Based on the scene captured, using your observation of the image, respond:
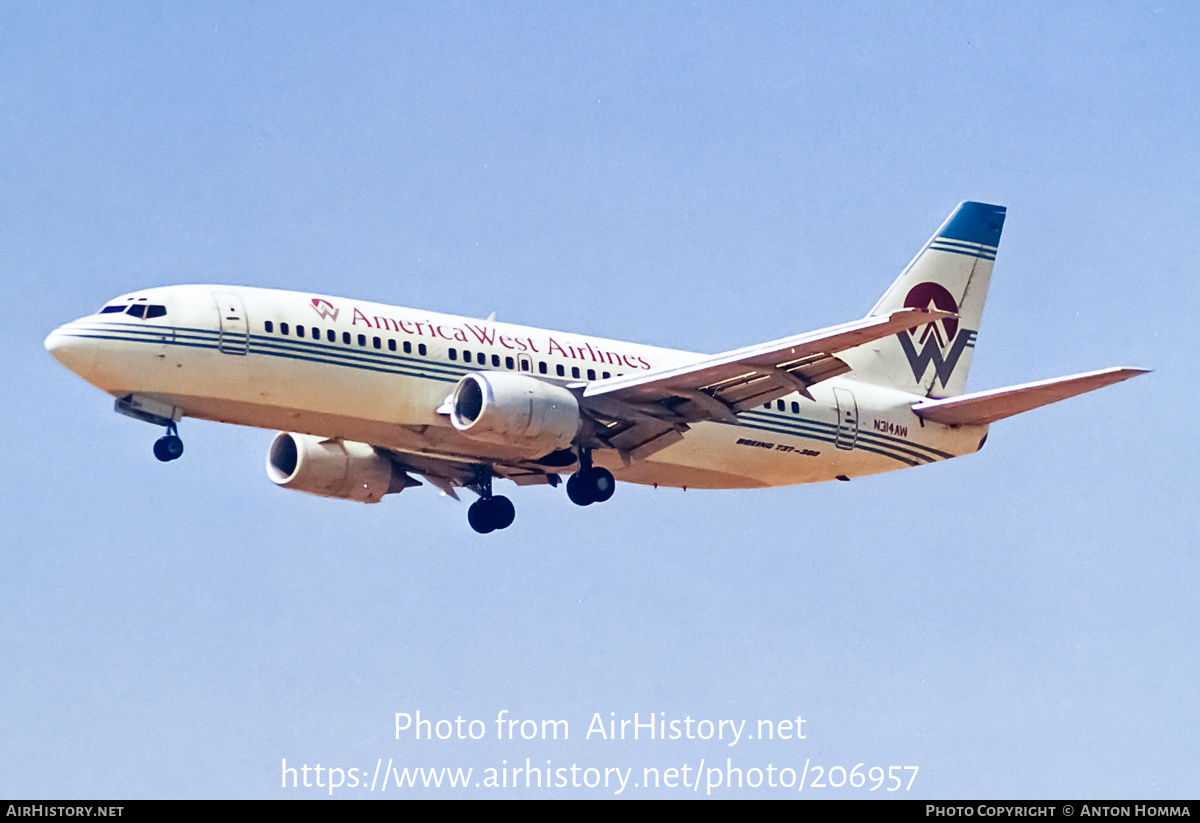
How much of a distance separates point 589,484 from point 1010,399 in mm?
9500

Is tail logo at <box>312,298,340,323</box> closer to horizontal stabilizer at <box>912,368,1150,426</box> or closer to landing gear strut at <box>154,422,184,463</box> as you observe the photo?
landing gear strut at <box>154,422,184,463</box>

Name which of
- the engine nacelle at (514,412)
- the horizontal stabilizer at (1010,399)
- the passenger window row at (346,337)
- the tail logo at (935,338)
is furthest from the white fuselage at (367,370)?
the tail logo at (935,338)

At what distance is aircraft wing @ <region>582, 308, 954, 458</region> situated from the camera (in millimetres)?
35094

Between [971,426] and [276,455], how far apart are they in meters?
16.0

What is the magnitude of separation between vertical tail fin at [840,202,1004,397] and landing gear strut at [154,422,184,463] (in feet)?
53.0

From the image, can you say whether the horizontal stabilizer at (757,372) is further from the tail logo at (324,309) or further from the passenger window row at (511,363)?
the tail logo at (324,309)

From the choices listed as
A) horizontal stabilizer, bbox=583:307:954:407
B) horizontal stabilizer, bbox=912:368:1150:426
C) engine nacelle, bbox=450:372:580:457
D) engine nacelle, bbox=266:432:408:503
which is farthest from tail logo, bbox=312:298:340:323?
horizontal stabilizer, bbox=912:368:1150:426

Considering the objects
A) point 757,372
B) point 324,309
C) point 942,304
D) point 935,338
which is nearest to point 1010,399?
point 935,338

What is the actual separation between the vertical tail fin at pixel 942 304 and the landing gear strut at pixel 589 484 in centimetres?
760

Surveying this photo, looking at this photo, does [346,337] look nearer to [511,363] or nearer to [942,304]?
[511,363]

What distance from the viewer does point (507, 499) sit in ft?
135

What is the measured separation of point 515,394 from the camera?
35.6m

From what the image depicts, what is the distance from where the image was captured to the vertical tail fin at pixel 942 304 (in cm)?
4303
